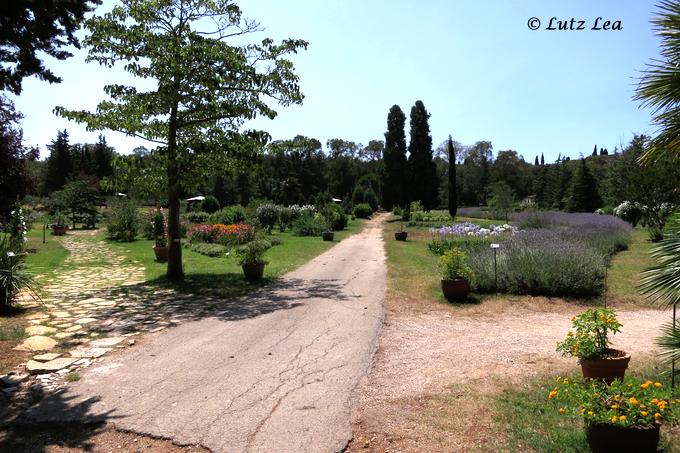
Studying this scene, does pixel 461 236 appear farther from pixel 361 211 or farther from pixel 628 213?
pixel 361 211

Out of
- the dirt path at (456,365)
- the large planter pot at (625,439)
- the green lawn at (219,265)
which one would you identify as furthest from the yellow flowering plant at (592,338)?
the green lawn at (219,265)

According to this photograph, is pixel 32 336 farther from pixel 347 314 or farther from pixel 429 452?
pixel 429 452

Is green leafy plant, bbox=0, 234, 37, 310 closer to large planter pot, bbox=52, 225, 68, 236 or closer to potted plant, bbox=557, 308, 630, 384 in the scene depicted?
potted plant, bbox=557, 308, 630, 384

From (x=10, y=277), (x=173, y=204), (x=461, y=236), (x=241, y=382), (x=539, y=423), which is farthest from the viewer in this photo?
(x=461, y=236)

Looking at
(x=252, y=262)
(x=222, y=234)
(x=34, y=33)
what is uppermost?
(x=34, y=33)

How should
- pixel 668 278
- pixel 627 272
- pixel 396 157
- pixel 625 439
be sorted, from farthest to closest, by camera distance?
1. pixel 396 157
2. pixel 627 272
3. pixel 668 278
4. pixel 625 439

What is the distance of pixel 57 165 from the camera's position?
61.3 metres

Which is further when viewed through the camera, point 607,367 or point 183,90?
point 183,90

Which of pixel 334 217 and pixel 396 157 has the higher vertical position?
pixel 396 157

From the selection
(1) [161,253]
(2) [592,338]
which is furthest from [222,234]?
(2) [592,338]

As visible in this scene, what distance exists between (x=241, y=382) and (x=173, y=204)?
7.86 meters

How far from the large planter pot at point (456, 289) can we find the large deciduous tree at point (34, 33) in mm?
7220

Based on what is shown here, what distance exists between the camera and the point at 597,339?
4.54 metres

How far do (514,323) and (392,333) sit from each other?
89.3 inches
